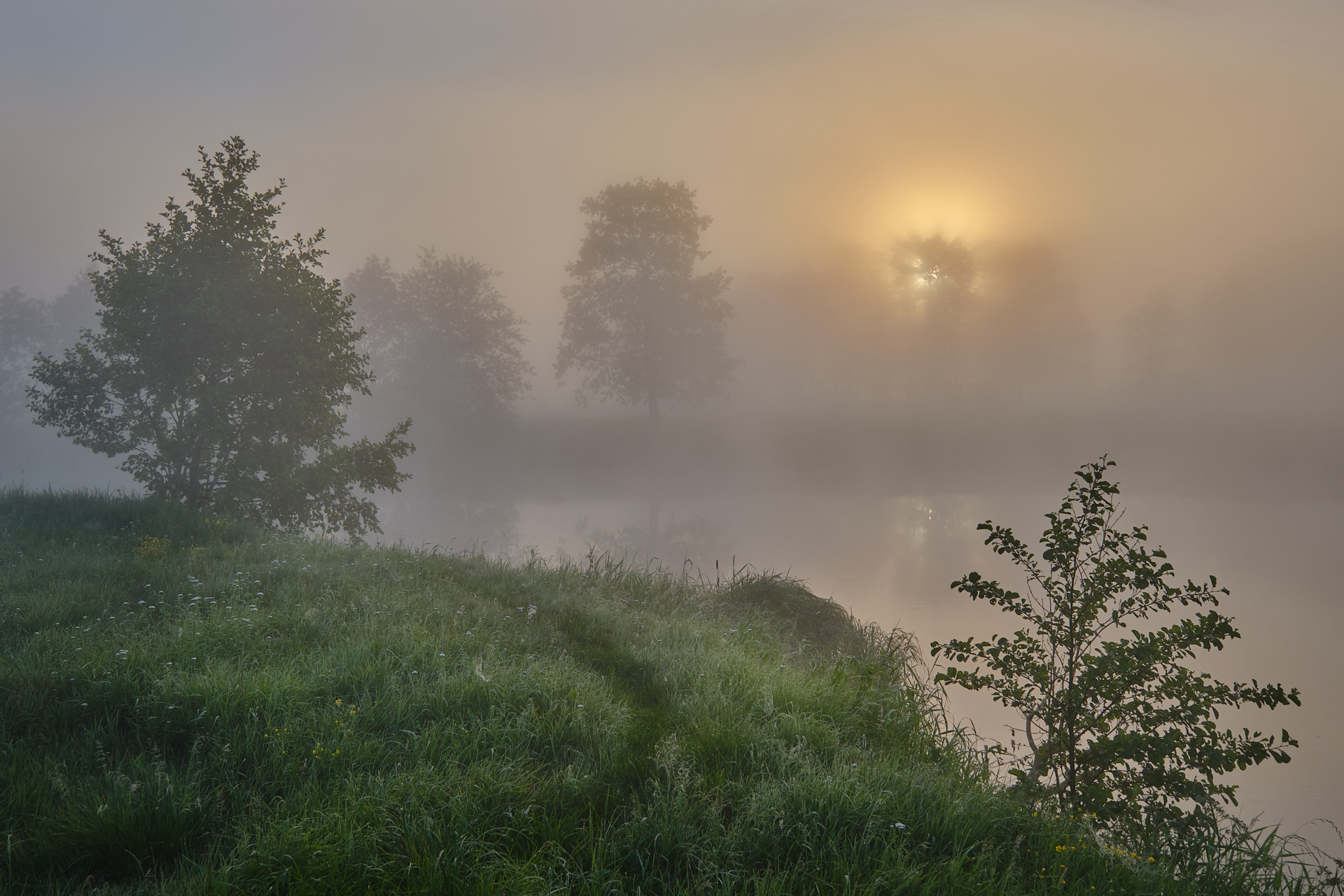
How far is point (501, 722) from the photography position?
15.1 ft

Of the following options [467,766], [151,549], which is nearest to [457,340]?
[151,549]

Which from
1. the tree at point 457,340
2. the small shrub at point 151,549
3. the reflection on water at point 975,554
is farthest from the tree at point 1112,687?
the tree at point 457,340

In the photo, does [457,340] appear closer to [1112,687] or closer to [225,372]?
[225,372]

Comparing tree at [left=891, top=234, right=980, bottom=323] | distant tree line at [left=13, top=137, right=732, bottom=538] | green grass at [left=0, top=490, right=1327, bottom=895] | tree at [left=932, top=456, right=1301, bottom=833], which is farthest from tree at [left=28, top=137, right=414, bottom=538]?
tree at [left=891, top=234, right=980, bottom=323]

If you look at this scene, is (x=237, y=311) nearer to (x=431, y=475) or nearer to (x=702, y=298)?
(x=702, y=298)

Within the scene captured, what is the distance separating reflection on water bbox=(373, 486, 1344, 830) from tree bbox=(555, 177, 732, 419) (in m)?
8.01

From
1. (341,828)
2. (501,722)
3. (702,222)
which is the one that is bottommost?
(341,828)

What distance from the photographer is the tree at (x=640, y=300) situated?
38.1 metres

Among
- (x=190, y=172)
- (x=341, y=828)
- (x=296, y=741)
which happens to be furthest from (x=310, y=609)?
(x=190, y=172)

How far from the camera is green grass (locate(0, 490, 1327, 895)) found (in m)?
3.18

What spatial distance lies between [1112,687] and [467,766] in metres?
4.16

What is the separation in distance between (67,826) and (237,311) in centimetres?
1300

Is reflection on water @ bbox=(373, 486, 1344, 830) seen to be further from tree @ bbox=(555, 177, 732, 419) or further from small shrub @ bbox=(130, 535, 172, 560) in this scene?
tree @ bbox=(555, 177, 732, 419)

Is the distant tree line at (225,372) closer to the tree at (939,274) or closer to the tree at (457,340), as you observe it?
the tree at (457,340)
